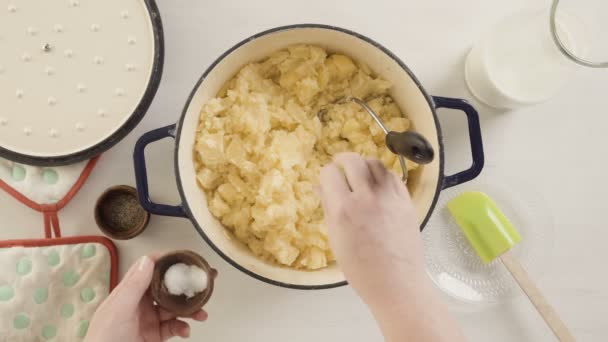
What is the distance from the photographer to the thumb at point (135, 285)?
0.74m

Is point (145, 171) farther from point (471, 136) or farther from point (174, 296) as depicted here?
point (471, 136)

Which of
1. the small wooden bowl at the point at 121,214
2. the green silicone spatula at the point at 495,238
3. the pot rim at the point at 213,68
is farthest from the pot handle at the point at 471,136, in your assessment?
the small wooden bowl at the point at 121,214

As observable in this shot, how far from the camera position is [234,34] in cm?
96

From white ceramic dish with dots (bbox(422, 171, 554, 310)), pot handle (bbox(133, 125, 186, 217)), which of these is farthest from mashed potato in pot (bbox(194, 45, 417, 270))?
white ceramic dish with dots (bbox(422, 171, 554, 310))

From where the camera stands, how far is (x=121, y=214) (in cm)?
94

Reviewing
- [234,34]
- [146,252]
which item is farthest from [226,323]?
[234,34]

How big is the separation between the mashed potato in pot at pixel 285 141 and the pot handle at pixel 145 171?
2.8 inches

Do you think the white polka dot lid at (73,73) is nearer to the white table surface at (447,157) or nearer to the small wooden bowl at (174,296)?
the white table surface at (447,157)

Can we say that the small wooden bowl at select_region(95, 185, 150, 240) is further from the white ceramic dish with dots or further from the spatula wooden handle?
the spatula wooden handle

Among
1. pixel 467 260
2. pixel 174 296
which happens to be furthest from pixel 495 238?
pixel 174 296

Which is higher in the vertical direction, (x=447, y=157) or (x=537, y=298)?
(x=447, y=157)

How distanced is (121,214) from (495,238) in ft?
2.18

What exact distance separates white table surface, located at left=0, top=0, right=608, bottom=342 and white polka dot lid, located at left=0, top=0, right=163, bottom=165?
0.10 metres

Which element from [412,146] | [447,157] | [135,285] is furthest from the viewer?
[447,157]
